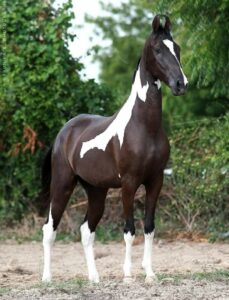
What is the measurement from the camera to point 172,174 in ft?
37.6

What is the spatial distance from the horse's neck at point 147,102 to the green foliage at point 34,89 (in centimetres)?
438

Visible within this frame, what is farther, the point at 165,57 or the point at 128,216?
the point at 128,216

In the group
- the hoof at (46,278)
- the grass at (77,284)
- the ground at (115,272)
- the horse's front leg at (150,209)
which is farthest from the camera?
the hoof at (46,278)

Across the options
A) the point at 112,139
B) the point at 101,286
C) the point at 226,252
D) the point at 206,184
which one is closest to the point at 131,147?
the point at 112,139

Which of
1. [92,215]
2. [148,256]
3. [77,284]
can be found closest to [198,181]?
[92,215]

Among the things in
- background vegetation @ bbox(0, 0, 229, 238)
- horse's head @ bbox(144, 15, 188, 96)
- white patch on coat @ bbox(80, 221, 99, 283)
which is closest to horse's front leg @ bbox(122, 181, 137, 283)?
white patch on coat @ bbox(80, 221, 99, 283)

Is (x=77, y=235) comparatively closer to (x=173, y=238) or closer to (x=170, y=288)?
(x=173, y=238)

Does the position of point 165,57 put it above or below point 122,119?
above

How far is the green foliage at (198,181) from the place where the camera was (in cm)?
1103

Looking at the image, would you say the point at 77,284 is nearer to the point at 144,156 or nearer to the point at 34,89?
the point at 144,156

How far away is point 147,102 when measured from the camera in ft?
23.1

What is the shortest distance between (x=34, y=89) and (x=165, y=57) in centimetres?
490

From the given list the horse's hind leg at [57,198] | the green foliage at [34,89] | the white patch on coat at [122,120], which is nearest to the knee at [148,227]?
the white patch on coat at [122,120]

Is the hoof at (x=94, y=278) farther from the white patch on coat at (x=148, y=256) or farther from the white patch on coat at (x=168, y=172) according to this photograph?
the white patch on coat at (x=168, y=172)
